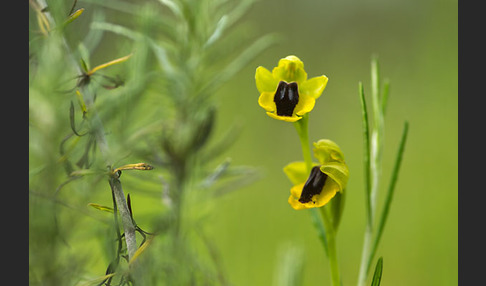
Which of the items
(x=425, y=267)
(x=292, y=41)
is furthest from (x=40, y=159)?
(x=292, y=41)

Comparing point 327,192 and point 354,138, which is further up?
point 327,192

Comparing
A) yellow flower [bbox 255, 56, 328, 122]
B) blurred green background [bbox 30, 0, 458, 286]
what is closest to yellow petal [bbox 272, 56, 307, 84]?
yellow flower [bbox 255, 56, 328, 122]

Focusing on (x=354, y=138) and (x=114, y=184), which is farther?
(x=354, y=138)

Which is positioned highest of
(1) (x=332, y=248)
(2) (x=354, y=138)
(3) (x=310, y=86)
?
(3) (x=310, y=86)

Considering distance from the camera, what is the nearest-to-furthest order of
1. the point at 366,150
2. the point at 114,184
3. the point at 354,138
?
the point at 114,184
the point at 366,150
the point at 354,138

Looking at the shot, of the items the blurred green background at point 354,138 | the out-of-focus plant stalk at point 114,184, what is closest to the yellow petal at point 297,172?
the out-of-focus plant stalk at point 114,184

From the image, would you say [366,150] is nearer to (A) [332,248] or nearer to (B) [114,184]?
(A) [332,248]

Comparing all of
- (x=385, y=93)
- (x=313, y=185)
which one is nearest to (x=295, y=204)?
(x=313, y=185)

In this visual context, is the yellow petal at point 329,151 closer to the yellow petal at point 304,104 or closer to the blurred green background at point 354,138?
A: the yellow petal at point 304,104

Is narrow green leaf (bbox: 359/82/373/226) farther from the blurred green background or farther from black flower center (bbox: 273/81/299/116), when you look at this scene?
the blurred green background
